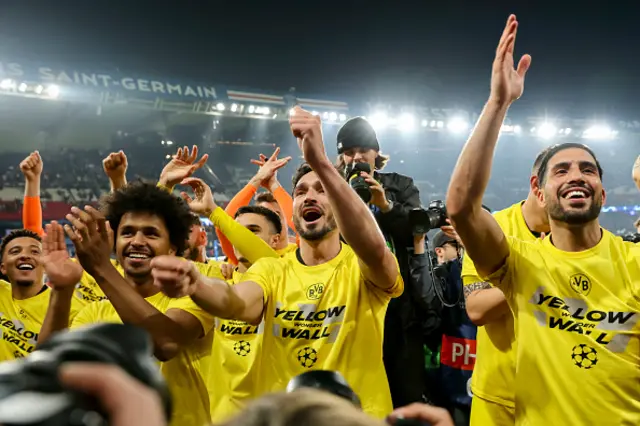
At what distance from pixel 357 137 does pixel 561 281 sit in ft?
5.96

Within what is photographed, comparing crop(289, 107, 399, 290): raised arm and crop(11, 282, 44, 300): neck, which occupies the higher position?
crop(289, 107, 399, 290): raised arm

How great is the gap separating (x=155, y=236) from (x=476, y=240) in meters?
1.52

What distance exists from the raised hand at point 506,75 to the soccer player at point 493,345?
0.53 meters

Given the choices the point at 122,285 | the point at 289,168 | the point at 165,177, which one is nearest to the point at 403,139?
the point at 289,168

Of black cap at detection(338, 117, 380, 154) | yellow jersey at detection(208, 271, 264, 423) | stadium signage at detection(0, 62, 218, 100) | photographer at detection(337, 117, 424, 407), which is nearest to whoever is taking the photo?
yellow jersey at detection(208, 271, 264, 423)

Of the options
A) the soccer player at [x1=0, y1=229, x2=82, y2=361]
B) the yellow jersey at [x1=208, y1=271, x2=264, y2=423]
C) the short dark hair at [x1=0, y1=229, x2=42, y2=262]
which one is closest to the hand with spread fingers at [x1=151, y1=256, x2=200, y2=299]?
the yellow jersey at [x1=208, y1=271, x2=264, y2=423]

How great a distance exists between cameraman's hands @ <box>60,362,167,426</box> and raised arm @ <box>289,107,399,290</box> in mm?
1707

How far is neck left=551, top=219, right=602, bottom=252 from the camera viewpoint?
247 centimetres

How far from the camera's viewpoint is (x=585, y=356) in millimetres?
2260

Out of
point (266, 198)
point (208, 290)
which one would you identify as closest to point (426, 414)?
point (208, 290)

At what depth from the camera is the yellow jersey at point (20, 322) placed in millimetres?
3609

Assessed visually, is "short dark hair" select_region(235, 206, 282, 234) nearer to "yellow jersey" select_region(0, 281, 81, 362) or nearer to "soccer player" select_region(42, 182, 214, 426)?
"soccer player" select_region(42, 182, 214, 426)

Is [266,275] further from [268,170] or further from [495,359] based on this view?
[268,170]

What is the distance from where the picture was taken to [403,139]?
80.5 feet
